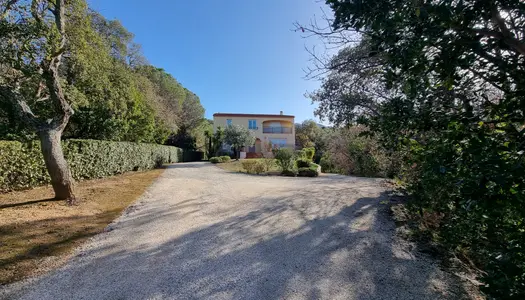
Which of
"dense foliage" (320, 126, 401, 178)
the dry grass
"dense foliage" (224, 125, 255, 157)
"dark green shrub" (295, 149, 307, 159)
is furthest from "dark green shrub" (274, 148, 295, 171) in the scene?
"dense foliage" (224, 125, 255, 157)

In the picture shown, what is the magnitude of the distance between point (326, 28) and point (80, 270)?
15.3 feet

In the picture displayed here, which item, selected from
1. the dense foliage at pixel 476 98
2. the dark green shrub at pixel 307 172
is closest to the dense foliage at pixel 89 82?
the dense foliage at pixel 476 98

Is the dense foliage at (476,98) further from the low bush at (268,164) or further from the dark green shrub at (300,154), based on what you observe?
the dark green shrub at (300,154)

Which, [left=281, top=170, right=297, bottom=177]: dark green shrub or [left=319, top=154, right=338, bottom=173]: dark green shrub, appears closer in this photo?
[left=281, top=170, right=297, bottom=177]: dark green shrub

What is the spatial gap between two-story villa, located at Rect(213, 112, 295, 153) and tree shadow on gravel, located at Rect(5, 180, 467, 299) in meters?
30.8

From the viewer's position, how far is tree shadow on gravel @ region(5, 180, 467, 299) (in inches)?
111

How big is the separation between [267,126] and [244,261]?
33804mm

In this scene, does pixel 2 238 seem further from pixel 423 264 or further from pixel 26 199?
pixel 423 264

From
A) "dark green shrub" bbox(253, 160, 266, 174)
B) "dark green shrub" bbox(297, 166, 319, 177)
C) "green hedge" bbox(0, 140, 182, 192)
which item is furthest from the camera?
"dark green shrub" bbox(253, 160, 266, 174)

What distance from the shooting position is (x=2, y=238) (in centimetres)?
405

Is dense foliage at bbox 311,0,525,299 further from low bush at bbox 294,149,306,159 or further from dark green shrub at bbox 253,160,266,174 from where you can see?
low bush at bbox 294,149,306,159

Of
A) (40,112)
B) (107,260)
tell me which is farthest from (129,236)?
(40,112)

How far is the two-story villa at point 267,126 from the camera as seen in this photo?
35594mm

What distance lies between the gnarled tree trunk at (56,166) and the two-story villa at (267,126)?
29.1m
